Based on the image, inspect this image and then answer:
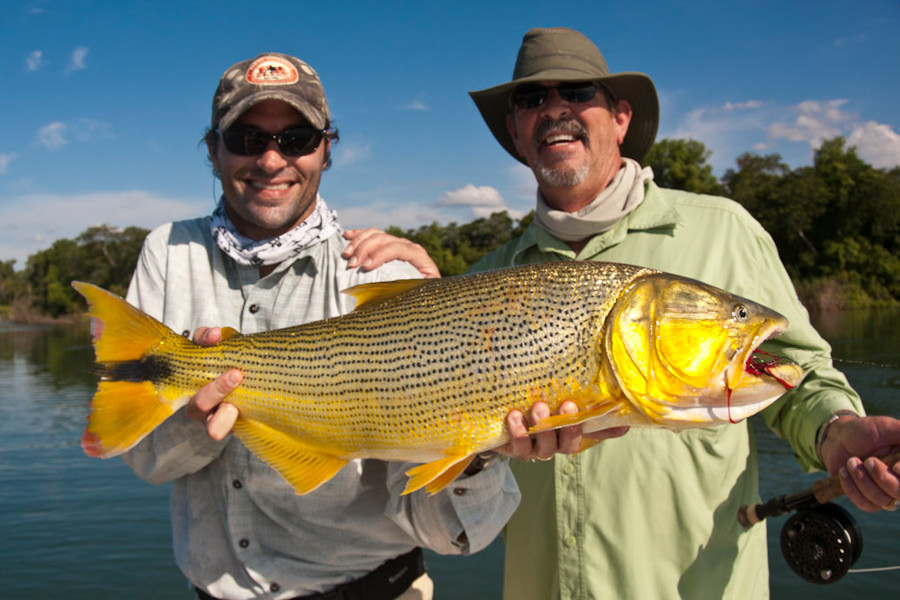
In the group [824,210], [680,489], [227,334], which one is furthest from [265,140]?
[824,210]

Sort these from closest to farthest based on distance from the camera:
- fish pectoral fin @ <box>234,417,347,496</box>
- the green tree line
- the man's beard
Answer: fish pectoral fin @ <box>234,417,347,496</box> < the man's beard < the green tree line

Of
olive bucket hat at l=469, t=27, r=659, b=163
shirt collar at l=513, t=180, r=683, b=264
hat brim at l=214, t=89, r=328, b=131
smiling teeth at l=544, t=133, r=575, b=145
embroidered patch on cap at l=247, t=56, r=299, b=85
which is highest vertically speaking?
olive bucket hat at l=469, t=27, r=659, b=163

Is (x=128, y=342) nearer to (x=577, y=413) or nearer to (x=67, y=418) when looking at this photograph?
(x=577, y=413)

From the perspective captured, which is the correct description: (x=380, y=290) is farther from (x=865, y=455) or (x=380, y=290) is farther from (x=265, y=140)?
(x=865, y=455)

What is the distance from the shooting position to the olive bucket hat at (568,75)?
395 cm

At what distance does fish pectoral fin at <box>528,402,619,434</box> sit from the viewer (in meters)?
2.25

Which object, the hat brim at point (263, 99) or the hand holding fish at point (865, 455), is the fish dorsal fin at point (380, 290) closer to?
the hat brim at point (263, 99)

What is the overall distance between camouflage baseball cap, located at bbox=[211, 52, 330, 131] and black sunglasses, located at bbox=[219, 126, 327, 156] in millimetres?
63

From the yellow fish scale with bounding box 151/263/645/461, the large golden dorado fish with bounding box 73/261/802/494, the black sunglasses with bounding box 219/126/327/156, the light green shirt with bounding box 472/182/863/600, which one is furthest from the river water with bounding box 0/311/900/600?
the black sunglasses with bounding box 219/126/327/156

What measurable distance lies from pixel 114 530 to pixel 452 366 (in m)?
11.4

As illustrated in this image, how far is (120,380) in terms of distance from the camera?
2.82m

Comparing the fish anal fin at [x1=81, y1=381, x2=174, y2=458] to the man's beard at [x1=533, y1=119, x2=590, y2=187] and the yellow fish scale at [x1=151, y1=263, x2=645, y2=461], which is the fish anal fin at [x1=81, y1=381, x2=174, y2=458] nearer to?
the yellow fish scale at [x1=151, y1=263, x2=645, y2=461]

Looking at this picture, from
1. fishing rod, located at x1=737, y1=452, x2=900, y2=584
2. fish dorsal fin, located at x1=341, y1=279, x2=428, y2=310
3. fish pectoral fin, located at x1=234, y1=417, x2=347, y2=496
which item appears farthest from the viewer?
fishing rod, located at x1=737, y1=452, x2=900, y2=584

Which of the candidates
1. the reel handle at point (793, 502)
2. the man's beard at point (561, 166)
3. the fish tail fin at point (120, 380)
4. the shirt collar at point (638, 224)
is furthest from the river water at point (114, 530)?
the fish tail fin at point (120, 380)
